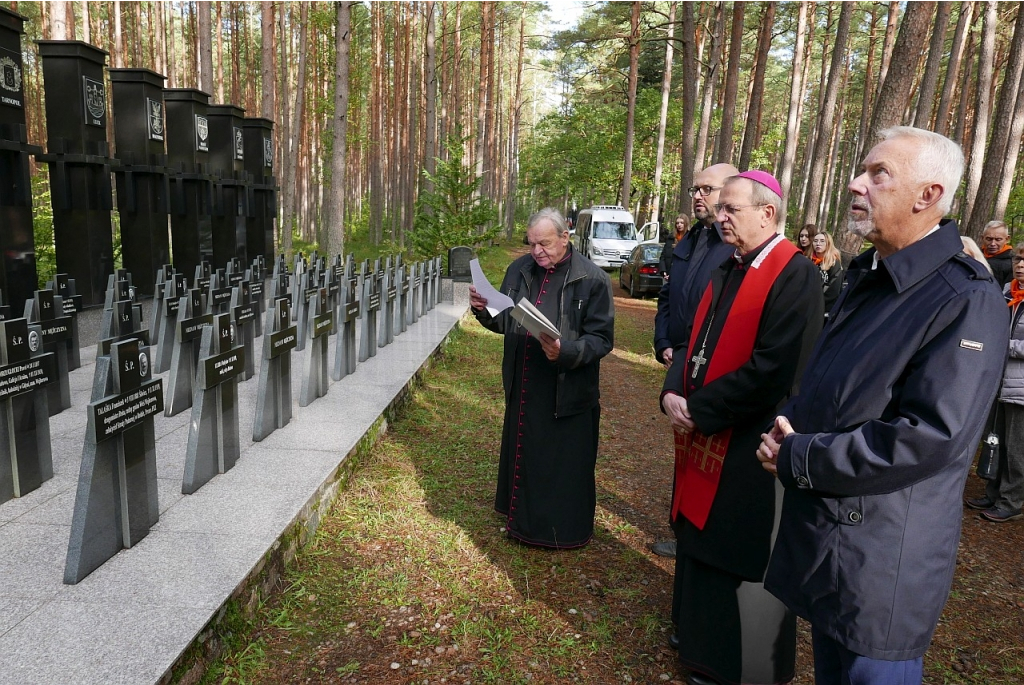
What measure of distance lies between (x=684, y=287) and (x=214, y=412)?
10.8 feet

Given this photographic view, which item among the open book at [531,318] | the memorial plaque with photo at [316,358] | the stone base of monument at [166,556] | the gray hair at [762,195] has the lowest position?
the stone base of monument at [166,556]

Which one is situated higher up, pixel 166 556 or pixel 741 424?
pixel 741 424

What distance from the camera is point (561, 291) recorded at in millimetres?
4547

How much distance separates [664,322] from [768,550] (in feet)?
8.81

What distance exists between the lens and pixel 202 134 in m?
13.1

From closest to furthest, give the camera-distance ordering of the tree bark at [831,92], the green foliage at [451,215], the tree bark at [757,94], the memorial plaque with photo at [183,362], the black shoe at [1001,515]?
the black shoe at [1001,515] < the memorial plaque with photo at [183,362] < the green foliage at [451,215] < the tree bark at [831,92] < the tree bark at [757,94]

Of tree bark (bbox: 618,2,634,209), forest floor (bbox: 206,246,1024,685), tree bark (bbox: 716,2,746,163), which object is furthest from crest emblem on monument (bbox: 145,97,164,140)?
tree bark (bbox: 618,2,634,209)

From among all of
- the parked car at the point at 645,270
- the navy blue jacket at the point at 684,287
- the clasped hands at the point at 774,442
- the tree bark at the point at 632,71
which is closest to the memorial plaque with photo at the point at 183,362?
the navy blue jacket at the point at 684,287

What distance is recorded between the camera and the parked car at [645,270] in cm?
1869

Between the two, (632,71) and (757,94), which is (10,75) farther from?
(632,71)

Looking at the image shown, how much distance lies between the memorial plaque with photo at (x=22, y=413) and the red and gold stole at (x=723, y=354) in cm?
392

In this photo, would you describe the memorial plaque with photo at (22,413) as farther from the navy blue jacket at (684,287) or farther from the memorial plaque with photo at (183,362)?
the navy blue jacket at (684,287)

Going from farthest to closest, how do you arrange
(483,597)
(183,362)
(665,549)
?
(183,362) → (665,549) → (483,597)

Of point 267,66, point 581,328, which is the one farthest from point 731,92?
point 581,328
